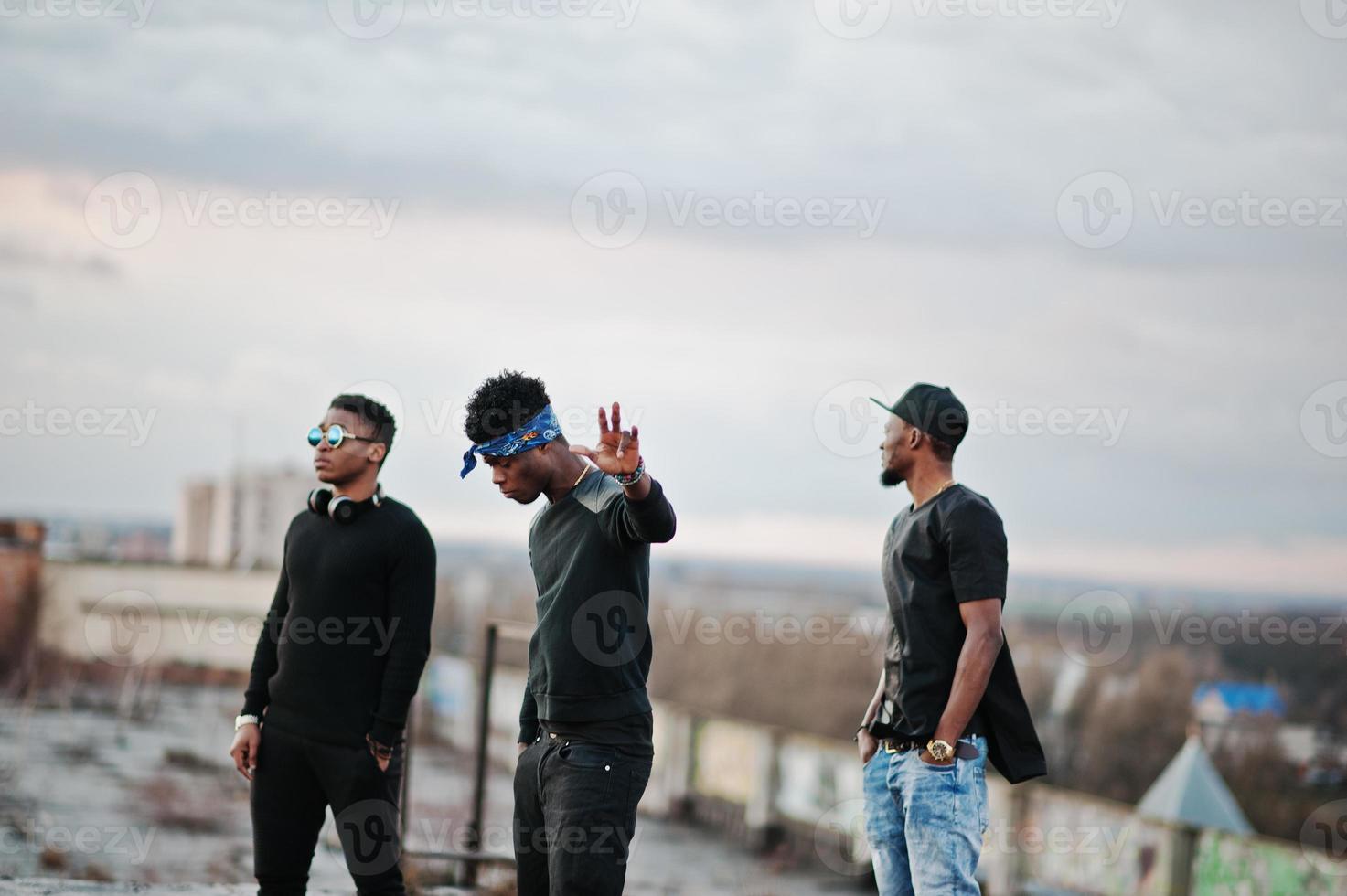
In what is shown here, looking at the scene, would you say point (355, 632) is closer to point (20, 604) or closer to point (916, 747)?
point (916, 747)

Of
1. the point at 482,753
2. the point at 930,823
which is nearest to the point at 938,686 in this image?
the point at 930,823

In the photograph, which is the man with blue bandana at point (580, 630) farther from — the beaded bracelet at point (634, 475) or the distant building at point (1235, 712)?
the distant building at point (1235, 712)

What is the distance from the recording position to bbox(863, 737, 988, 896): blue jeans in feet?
12.9

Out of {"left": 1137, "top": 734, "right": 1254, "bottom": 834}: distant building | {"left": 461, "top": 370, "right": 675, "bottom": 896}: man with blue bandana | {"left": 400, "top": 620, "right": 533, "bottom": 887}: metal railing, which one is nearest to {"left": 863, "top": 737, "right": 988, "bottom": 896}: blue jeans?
{"left": 461, "top": 370, "right": 675, "bottom": 896}: man with blue bandana

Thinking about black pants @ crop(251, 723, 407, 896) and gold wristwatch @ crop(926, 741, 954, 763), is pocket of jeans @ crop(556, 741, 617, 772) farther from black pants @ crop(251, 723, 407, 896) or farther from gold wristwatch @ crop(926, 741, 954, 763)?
gold wristwatch @ crop(926, 741, 954, 763)

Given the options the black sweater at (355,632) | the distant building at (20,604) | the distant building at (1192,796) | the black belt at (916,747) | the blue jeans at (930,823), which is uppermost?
the black sweater at (355,632)

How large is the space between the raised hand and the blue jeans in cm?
125

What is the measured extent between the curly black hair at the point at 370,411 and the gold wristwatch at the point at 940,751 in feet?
6.35

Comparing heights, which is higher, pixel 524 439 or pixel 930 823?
pixel 524 439

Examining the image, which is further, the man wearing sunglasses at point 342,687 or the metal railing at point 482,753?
the metal railing at point 482,753

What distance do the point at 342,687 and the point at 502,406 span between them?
3.51ft

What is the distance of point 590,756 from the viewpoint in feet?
12.5

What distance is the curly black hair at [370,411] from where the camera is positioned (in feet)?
15.2

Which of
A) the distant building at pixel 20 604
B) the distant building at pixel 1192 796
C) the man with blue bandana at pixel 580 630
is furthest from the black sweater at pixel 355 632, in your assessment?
the distant building at pixel 1192 796
